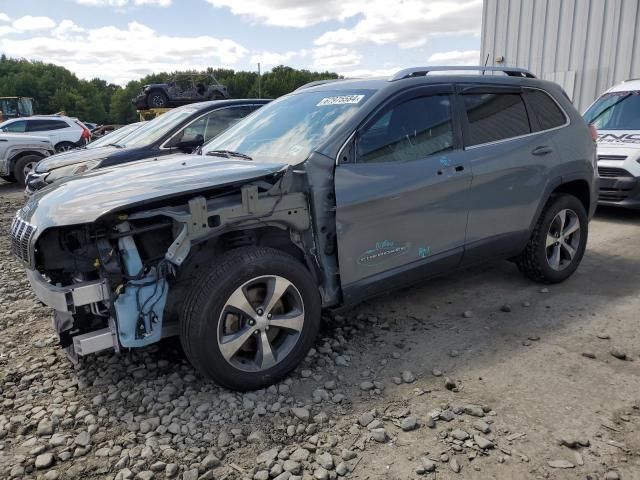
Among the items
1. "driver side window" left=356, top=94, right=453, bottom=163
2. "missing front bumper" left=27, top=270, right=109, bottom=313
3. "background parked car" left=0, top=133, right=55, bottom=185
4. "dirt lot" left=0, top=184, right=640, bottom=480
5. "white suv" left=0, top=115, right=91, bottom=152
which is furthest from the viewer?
"white suv" left=0, top=115, right=91, bottom=152

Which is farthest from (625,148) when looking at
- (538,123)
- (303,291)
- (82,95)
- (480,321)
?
(82,95)

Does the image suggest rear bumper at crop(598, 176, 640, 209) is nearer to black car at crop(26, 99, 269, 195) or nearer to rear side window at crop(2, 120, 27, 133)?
black car at crop(26, 99, 269, 195)

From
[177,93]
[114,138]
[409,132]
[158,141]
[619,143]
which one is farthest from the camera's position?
[177,93]

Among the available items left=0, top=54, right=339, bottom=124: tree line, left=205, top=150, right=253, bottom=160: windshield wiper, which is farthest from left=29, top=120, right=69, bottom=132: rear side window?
left=0, top=54, right=339, bottom=124: tree line

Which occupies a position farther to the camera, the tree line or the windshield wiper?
the tree line

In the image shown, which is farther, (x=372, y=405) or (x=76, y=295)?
(x=372, y=405)

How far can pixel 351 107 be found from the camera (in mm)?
3383

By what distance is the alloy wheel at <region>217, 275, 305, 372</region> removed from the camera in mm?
2790

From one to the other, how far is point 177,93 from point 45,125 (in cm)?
726

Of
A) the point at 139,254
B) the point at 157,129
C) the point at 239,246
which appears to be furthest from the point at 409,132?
the point at 157,129

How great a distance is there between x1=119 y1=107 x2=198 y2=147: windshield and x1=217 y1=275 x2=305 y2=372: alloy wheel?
4594mm

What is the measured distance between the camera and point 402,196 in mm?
3312

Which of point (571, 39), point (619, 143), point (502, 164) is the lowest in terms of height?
point (619, 143)

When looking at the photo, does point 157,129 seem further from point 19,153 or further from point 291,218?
point 19,153
